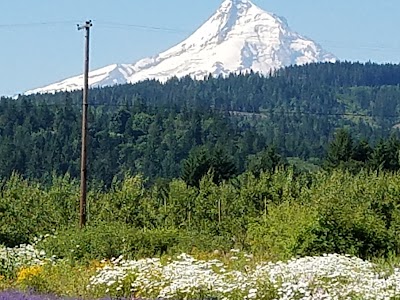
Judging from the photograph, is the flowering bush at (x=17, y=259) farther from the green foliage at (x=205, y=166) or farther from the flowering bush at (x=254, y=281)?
the green foliage at (x=205, y=166)

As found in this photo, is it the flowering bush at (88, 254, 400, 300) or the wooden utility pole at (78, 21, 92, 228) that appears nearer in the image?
the flowering bush at (88, 254, 400, 300)

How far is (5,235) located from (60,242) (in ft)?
21.7

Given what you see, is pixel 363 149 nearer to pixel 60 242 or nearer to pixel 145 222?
pixel 145 222

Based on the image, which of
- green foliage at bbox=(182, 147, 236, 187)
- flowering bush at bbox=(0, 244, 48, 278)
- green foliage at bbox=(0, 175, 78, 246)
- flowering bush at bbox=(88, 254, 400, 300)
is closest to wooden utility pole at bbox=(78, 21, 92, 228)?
green foliage at bbox=(0, 175, 78, 246)

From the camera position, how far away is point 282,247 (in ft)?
65.3

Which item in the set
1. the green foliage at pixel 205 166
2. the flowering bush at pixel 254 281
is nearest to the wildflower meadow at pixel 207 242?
the flowering bush at pixel 254 281

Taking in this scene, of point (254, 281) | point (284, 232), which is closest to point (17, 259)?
point (254, 281)

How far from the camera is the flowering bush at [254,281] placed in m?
9.79

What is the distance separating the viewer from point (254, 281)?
1071 cm

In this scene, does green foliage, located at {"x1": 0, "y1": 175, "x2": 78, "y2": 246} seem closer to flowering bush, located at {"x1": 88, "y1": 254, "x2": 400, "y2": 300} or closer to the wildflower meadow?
the wildflower meadow

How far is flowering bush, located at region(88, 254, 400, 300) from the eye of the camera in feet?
32.1

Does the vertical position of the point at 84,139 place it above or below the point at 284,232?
above

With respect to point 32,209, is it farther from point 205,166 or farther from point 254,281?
point 205,166

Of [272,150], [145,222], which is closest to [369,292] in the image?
[145,222]
